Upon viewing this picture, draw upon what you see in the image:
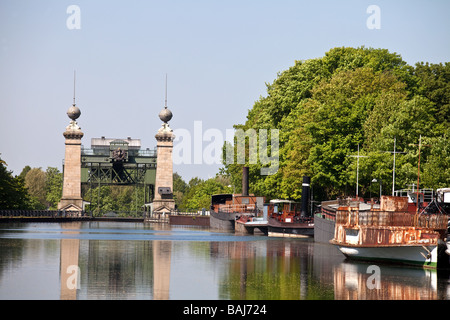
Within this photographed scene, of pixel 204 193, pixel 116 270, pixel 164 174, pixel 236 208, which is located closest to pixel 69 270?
pixel 116 270

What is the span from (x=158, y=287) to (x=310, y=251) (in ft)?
80.4

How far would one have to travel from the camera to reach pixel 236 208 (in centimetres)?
10194

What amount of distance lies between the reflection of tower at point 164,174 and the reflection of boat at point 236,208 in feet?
69.7

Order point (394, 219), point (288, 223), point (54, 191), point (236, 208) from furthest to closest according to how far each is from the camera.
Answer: point (54, 191) < point (236, 208) < point (288, 223) < point (394, 219)

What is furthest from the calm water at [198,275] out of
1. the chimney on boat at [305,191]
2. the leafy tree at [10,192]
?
the leafy tree at [10,192]

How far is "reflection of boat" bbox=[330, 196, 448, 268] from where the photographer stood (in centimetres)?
4394

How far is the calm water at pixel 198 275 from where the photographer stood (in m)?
34.9

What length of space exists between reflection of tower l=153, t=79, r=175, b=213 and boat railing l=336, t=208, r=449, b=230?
273ft

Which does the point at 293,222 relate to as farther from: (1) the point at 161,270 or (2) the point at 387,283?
(2) the point at 387,283

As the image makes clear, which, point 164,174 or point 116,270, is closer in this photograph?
point 116,270

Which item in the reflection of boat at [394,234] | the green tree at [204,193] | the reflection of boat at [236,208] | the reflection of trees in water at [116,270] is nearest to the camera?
the reflection of trees in water at [116,270]

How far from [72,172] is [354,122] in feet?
214

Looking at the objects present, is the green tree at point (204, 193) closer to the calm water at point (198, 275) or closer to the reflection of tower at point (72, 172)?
the reflection of tower at point (72, 172)

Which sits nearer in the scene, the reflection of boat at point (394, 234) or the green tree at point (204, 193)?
the reflection of boat at point (394, 234)
